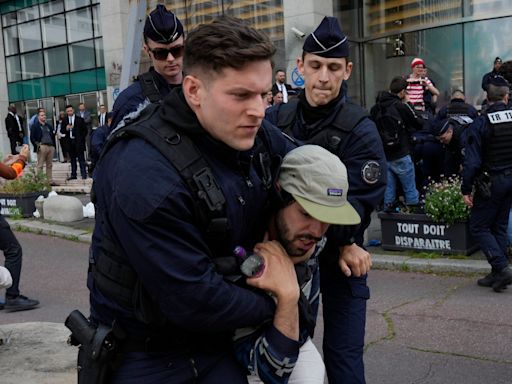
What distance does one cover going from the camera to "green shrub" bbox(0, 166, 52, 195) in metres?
11.1

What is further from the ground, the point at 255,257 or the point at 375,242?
the point at 255,257

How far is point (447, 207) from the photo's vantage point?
651cm

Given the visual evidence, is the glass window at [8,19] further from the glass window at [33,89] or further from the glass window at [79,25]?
the glass window at [79,25]

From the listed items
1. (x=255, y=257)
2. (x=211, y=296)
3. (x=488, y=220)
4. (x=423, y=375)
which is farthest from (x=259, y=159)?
(x=488, y=220)

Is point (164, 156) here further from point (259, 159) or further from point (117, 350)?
point (117, 350)

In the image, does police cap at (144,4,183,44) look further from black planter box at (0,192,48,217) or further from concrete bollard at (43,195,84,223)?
black planter box at (0,192,48,217)

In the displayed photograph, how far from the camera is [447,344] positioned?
4.32m

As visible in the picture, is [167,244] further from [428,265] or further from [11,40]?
[11,40]

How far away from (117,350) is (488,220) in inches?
184

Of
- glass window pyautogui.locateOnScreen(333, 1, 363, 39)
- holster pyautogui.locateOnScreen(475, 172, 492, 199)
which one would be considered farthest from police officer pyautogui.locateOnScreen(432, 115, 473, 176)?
glass window pyautogui.locateOnScreen(333, 1, 363, 39)

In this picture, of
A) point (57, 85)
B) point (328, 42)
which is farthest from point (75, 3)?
point (328, 42)

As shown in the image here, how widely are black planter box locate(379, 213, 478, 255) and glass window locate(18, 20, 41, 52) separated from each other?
20740 mm

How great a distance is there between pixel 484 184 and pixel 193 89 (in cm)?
449

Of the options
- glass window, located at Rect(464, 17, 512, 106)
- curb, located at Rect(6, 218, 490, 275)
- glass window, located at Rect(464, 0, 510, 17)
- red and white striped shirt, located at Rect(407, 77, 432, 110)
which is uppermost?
glass window, located at Rect(464, 0, 510, 17)
